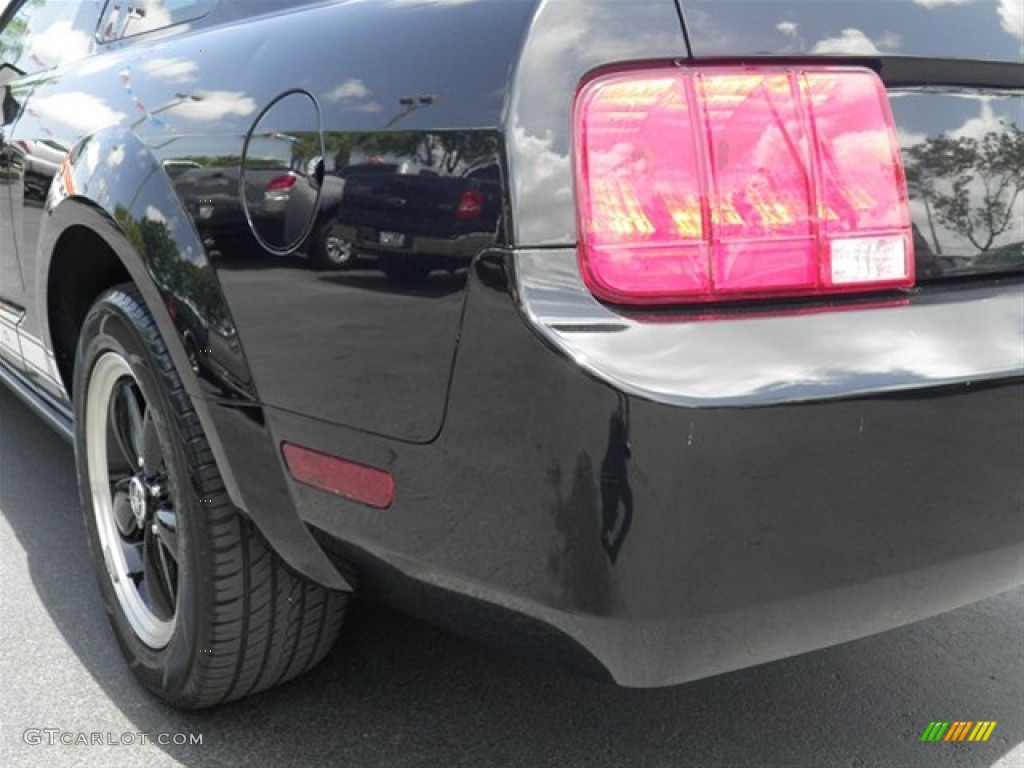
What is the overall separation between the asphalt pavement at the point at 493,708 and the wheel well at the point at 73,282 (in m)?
0.66

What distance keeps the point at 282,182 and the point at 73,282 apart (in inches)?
43.0

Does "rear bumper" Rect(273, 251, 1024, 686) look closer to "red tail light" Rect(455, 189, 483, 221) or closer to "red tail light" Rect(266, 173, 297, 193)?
"red tail light" Rect(455, 189, 483, 221)

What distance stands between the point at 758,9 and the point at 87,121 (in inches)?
59.7

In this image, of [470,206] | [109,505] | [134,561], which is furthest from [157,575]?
[470,206]

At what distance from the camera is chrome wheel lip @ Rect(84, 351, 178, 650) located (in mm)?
2236

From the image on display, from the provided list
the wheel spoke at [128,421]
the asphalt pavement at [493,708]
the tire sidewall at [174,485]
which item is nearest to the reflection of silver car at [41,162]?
the tire sidewall at [174,485]

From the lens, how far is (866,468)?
1.35 meters

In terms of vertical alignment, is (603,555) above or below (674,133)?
below

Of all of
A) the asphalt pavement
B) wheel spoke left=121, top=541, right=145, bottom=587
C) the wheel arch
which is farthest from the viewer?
wheel spoke left=121, top=541, right=145, bottom=587

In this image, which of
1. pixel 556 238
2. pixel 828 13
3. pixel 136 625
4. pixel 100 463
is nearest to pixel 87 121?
pixel 100 463

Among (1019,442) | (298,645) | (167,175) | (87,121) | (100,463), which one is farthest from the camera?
(100,463)

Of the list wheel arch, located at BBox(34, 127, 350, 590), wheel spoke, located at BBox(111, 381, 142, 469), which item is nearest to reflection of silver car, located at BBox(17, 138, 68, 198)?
wheel arch, located at BBox(34, 127, 350, 590)

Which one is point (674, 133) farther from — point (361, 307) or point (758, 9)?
point (361, 307)

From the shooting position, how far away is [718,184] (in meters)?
1.33
